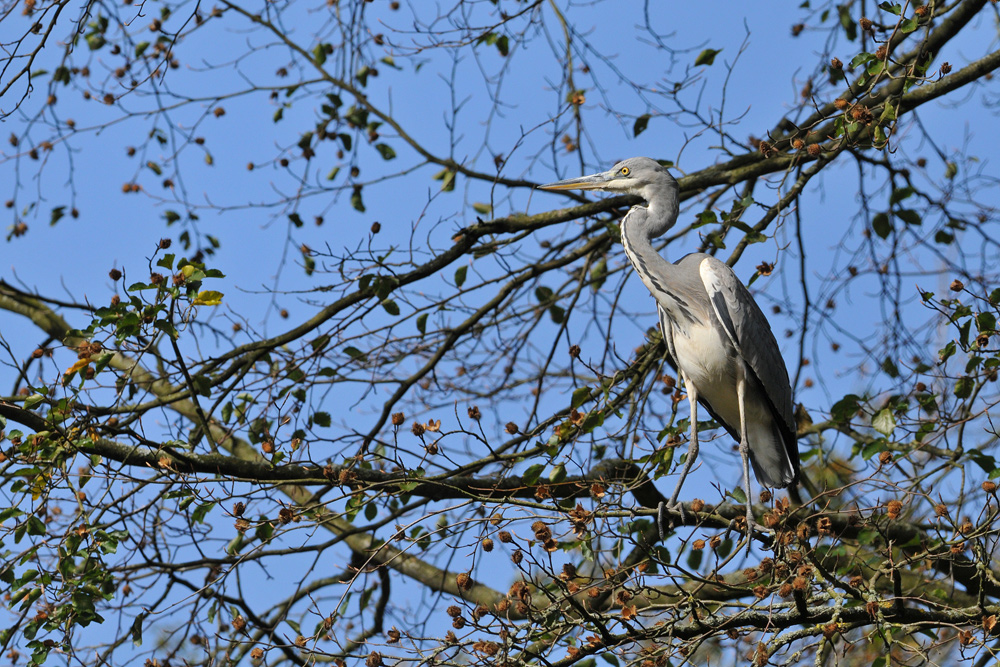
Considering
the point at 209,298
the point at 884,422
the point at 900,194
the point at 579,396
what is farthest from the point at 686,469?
the point at 900,194

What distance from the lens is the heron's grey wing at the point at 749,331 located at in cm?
408

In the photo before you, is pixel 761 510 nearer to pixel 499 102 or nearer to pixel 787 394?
pixel 787 394

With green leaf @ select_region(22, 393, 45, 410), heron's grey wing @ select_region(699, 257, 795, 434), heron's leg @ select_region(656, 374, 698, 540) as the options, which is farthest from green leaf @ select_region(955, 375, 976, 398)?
green leaf @ select_region(22, 393, 45, 410)

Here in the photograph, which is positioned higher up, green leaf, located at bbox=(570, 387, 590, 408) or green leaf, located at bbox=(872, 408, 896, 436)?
green leaf, located at bbox=(570, 387, 590, 408)

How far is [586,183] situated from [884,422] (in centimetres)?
189

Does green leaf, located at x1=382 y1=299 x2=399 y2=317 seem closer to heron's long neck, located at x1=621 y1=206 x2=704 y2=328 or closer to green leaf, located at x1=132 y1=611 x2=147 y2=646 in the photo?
heron's long neck, located at x1=621 y1=206 x2=704 y2=328

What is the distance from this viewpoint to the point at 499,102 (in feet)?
18.1

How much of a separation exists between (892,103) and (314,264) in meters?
2.76

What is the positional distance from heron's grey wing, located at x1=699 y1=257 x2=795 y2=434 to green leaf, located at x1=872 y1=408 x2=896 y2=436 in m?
0.44

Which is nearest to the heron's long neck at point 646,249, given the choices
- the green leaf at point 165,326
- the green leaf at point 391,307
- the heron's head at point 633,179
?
the heron's head at point 633,179

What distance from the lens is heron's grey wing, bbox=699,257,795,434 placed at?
408cm

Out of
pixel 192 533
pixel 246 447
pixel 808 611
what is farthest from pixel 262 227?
pixel 808 611

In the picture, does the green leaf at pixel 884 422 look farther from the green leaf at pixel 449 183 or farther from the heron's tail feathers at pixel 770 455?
the green leaf at pixel 449 183

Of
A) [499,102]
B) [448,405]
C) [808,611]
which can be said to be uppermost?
[499,102]
